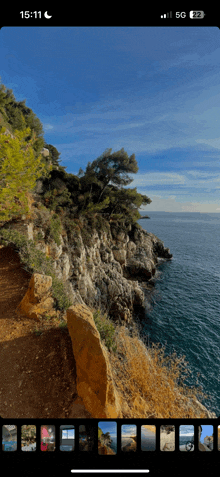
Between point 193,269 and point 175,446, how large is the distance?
29700 mm

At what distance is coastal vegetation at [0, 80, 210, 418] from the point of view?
12.9 ft

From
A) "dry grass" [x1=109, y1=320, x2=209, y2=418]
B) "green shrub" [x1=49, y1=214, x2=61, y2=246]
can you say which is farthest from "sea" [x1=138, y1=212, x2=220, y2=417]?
"green shrub" [x1=49, y1=214, x2=61, y2=246]

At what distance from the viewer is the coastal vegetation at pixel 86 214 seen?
3.92m

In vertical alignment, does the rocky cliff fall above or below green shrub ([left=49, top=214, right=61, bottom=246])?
below

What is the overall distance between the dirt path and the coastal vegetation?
99 cm

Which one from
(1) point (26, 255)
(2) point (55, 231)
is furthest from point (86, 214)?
(1) point (26, 255)

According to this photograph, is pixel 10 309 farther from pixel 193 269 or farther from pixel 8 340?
pixel 193 269

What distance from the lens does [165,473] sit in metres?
1.50

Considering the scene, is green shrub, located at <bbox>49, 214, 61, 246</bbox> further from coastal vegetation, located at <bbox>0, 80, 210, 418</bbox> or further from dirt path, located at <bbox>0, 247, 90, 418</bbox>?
dirt path, located at <bbox>0, 247, 90, 418</bbox>

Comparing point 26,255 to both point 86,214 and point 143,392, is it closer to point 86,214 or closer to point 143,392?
point 143,392

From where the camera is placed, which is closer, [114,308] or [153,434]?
[153,434]

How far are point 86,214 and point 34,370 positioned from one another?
1593 centimetres
